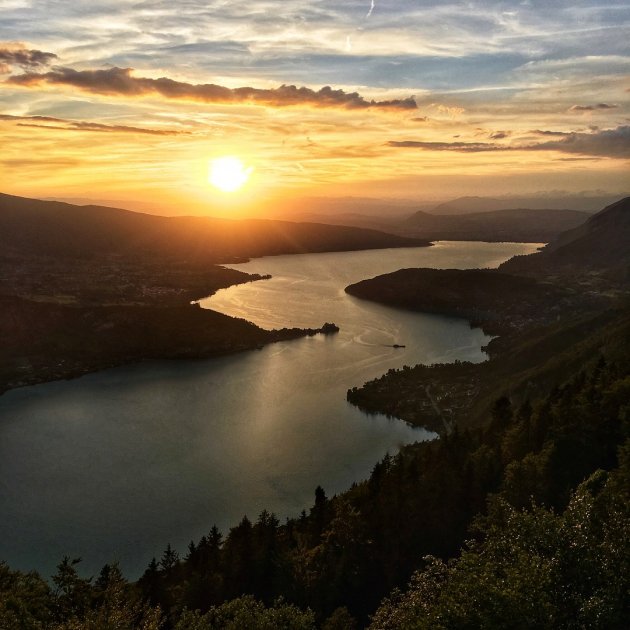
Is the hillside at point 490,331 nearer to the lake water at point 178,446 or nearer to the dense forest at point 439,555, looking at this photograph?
the lake water at point 178,446

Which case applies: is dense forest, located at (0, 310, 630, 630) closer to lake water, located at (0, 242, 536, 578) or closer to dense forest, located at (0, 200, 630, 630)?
dense forest, located at (0, 200, 630, 630)

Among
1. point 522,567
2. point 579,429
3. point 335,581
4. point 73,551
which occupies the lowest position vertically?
point 73,551

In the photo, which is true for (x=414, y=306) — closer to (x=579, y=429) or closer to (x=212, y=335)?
(x=212, y=335)

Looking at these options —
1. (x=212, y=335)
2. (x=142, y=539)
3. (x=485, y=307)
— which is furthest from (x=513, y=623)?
(x=485, y=307)

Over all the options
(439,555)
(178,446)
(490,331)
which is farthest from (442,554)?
(490,331)

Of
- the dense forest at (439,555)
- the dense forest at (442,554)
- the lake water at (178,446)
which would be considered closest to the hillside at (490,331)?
the lake water at (178,446)

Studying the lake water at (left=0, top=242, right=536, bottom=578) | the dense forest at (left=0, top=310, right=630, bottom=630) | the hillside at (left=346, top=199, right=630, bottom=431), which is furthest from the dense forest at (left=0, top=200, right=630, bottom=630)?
the hillside at (left=346, top=199, right=630, bottom=431)

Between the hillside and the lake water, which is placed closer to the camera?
the lake water

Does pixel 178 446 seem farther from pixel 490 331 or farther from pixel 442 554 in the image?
pixel 490 331
